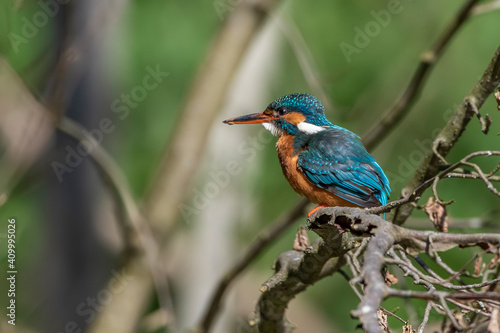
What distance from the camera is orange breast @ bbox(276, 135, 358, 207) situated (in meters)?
3.44

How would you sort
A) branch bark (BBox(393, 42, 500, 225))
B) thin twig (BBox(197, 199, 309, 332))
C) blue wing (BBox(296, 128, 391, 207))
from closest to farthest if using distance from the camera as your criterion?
branch bark (BBox(393, 42, 500, 225)) → blue wing (BBox(296, 128, 391, 207)) → thin twig (BBox(197, 199, 309, 332))

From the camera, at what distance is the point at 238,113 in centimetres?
619

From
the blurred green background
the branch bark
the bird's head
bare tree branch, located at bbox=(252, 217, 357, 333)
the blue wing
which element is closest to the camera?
bare tree branch, located at bbox=(252, 217, 357, 333)

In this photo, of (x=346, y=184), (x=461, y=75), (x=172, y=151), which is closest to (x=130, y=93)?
(x=172, y=151)

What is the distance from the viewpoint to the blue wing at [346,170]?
3.37 meters

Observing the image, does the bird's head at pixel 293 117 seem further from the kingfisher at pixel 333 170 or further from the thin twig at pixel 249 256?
the thin twig at pixel 249 256

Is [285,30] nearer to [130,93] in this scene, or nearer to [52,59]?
[52,59]

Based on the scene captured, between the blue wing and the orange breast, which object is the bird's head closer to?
the orange breast

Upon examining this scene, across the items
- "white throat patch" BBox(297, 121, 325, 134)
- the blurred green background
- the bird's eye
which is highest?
the bird's eye

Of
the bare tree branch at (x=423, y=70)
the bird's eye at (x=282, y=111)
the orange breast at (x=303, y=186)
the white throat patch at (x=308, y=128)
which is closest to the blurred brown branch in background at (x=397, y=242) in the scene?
the orange breast at (x=303, y=186)

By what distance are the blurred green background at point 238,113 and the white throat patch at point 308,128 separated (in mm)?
735

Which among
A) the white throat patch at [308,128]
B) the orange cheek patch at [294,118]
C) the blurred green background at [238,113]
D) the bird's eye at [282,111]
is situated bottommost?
the blurred green background at [238,113]

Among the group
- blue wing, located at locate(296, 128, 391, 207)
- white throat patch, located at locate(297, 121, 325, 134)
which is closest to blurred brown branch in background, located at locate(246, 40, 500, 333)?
blue wing, located at locate(296, 128, 391, 207)

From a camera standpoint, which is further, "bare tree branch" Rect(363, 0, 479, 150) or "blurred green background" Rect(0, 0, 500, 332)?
"blurred green background" Rect(0, 0, 500, 332)
